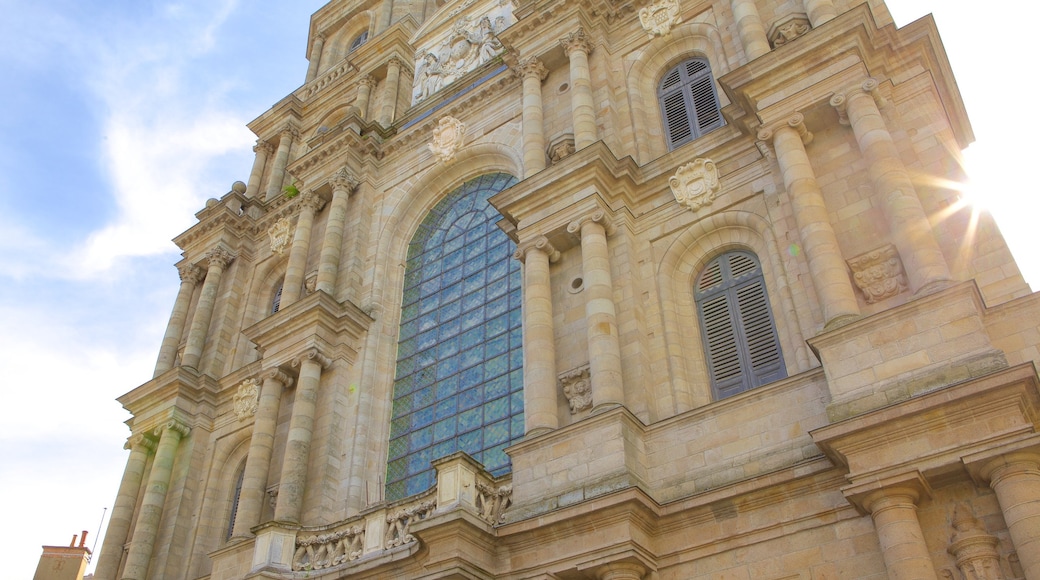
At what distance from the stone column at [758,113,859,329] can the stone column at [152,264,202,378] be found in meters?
17.9

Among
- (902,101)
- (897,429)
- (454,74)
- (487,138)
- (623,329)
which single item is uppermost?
(454,74)

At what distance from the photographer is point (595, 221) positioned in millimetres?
16422

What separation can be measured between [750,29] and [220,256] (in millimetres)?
16778

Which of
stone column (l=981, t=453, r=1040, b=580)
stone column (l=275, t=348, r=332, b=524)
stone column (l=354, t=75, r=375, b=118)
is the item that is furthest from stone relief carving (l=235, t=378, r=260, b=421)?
stone column (l=981, t=453, r=1040, b=580)

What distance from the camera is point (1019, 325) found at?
1170cm

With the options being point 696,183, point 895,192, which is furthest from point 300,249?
point 895,192

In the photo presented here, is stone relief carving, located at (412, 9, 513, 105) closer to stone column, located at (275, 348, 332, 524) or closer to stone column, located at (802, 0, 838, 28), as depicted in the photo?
stone column, located at (275, 348, 332, 524)

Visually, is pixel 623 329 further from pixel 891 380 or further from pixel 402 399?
pixel 402 399

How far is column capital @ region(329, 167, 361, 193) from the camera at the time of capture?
24078mm

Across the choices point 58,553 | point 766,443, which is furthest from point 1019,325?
point 58,553

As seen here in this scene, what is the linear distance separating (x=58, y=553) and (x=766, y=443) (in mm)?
37944

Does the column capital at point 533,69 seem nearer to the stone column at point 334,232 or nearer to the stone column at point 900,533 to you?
the stone column at point 334,232

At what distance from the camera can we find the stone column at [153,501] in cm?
2045

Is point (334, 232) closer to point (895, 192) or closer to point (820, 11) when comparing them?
point (820, 11)
